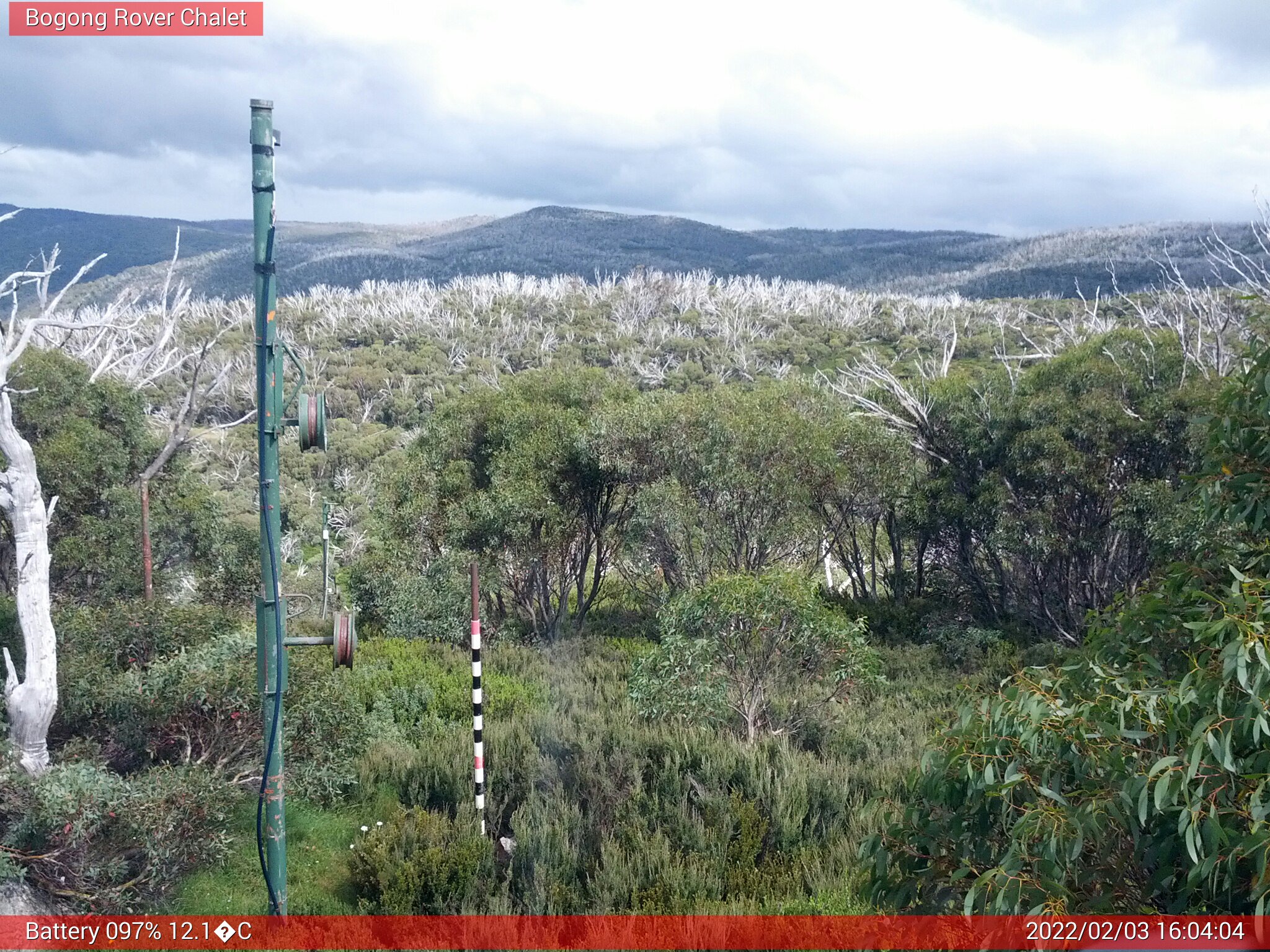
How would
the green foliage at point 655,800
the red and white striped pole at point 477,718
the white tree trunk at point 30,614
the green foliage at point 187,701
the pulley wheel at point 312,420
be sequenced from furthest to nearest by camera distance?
the green foliage at point 187,701, the white tree trunk at point 30,614, the red and white striped pole at point 477,718, the green foliage at point 655,800, the pulley wheel at point 312,420

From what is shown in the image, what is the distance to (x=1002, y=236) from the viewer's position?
324ft

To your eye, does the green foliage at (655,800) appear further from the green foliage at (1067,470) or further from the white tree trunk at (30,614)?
the green foliage at (1067,470)

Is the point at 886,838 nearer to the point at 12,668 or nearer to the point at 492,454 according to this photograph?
the point at 12,668

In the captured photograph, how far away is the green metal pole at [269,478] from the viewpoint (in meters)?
4.62

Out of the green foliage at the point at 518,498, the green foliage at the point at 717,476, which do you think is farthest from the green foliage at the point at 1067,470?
the green foliage at the point at 518,498

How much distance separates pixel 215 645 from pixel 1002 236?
337ft

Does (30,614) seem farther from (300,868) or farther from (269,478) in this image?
(269,478)

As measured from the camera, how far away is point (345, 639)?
4.71 metres

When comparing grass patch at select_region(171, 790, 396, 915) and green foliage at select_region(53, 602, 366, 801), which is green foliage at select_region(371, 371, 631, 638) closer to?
green foliage at select_region(53, 602, 366, 801)

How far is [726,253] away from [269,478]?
96.8 m

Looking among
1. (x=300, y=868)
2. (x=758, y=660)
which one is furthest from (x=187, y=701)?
(x=758, y=660)

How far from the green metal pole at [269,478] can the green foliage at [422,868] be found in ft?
5.11

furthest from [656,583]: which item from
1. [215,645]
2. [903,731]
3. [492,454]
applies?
[215,645]

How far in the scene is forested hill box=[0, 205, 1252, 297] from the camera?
2591 inches
